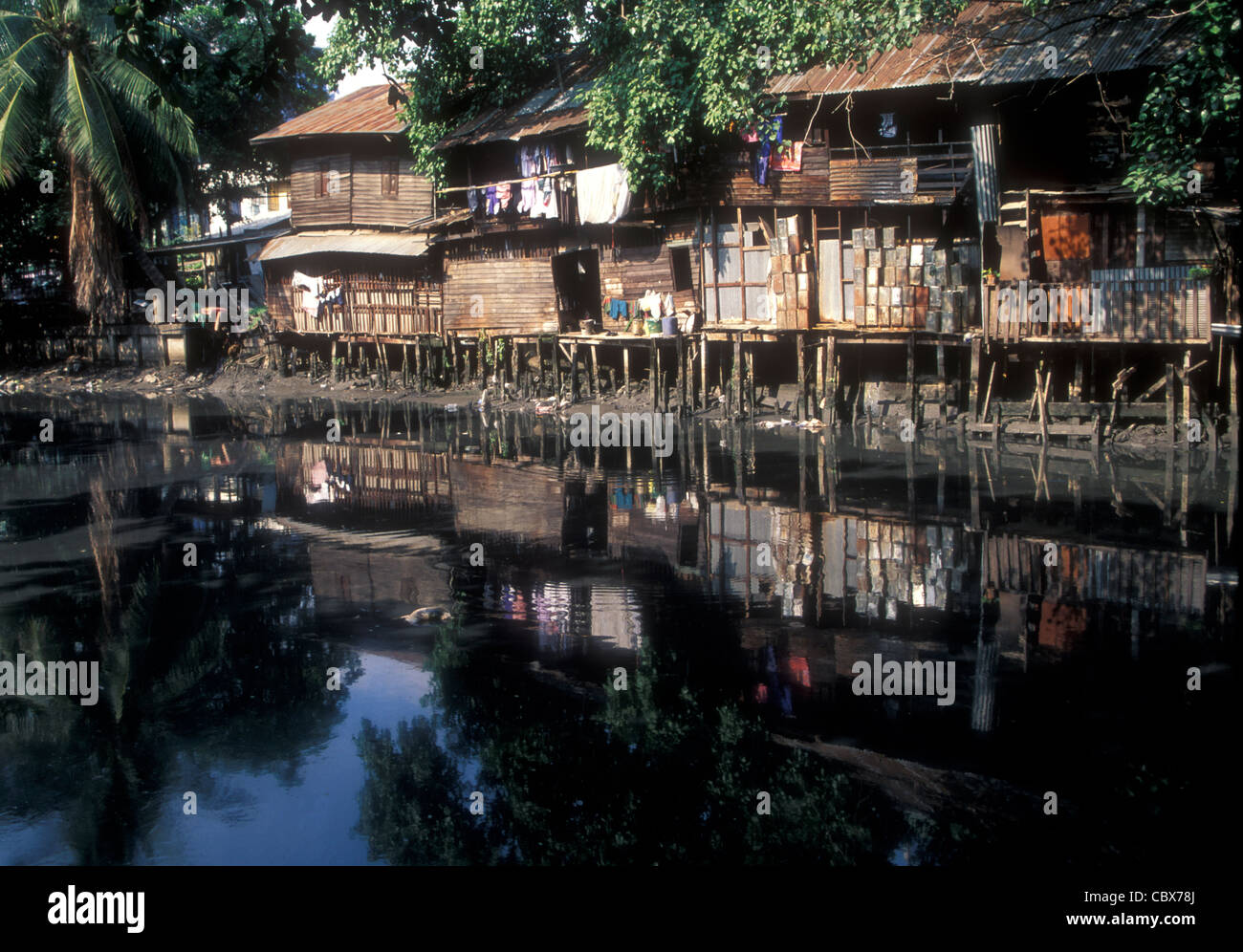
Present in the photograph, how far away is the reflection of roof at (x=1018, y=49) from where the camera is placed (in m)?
19.8

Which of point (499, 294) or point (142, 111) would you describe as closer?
point (499, 294)

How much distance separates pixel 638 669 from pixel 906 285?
15009 mm

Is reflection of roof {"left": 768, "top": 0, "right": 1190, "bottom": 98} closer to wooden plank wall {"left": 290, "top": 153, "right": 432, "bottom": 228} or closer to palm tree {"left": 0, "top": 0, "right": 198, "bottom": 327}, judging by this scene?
wooden plank wall {"left": 290, "top": 153, "right": 432, "bottom": 228}

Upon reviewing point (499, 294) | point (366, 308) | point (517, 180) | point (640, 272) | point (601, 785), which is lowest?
point (601, 785)

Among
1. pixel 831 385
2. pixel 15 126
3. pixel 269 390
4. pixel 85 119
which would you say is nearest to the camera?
pixel 831 385

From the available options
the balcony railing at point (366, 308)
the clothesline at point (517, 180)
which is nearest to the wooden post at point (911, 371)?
the clothesline at point (517, 180)

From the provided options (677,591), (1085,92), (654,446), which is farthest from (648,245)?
(677,591)

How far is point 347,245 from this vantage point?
34719 mm

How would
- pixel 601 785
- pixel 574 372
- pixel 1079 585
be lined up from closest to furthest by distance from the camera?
1. pixel 601 785
2. pixel 1079 585
3. pixel 574 372

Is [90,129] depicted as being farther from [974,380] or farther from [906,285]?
[974,380]

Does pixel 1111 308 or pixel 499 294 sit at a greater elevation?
pixel 499 294

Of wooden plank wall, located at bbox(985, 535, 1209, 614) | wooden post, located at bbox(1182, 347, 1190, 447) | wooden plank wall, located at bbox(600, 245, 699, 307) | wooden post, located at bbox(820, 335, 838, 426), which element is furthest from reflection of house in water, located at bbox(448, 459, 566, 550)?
wooden post, located at bbox(1182, 347, 1190, 447)

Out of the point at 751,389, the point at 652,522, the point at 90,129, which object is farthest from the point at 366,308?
the point at 652,522

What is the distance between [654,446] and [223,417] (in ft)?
43.3
